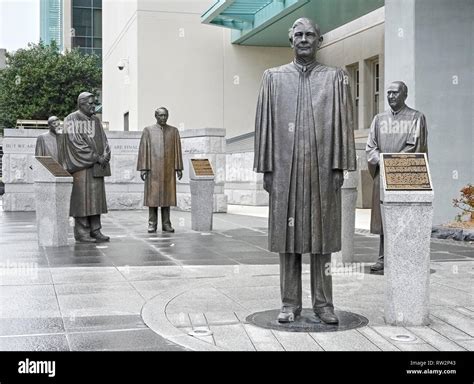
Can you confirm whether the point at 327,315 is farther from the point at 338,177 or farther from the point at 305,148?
the point at 305,148

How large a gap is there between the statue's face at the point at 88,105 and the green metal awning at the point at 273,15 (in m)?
11.9

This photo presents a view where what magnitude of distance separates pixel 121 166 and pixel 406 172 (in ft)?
52.3

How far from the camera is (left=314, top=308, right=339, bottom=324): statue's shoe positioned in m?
5.45

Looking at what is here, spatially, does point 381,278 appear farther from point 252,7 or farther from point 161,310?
point 252,7

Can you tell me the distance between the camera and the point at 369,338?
5.10 m

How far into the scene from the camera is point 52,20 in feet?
209

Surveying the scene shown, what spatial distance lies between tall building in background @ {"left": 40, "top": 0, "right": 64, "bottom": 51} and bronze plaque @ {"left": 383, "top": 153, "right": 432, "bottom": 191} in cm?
5749

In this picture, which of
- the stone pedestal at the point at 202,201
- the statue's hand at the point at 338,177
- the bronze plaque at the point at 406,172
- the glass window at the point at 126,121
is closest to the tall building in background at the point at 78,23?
the glass window at the point at 126,121

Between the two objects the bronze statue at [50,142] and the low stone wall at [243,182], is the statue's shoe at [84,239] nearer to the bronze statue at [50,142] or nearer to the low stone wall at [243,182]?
the bronze statue at [50,142]

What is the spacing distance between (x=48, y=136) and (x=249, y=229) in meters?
5.12

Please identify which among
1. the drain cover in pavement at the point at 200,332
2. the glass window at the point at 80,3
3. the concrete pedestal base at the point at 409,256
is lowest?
the drain cover in pavement at the point at 200,332

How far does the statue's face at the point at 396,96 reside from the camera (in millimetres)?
7867

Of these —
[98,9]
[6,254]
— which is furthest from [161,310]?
[98,9]

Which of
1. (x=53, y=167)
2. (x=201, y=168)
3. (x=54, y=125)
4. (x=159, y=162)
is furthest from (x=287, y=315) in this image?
(x=54, y=125)
